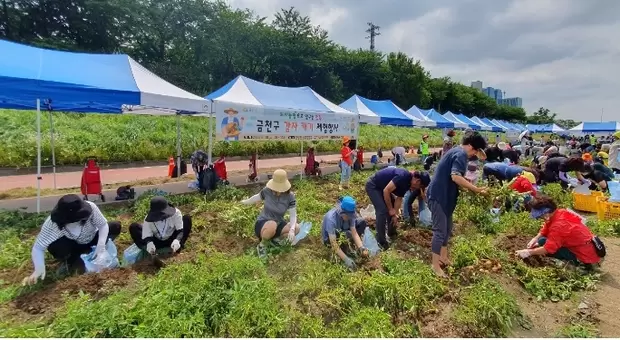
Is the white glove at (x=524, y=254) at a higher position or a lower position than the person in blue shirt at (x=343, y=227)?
lower

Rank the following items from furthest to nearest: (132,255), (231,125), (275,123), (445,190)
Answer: (275,123) → (231,125) → (132,255) → (445,190)

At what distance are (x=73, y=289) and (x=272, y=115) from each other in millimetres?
6107

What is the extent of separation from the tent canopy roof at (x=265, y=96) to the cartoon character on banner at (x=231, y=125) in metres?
0.89

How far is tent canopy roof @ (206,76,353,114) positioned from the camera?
940 centimetres

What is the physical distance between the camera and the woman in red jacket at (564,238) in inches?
167

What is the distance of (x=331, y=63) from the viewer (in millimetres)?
39906

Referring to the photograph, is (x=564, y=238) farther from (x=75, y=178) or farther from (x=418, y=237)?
(x=75, y=178)

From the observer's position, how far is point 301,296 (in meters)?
3.31

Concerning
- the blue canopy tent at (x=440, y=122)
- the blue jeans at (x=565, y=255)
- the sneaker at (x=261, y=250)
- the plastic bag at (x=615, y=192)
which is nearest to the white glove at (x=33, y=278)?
the sneaker at (x=261, y=250)

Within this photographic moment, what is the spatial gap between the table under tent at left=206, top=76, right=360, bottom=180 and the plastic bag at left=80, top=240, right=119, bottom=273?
3914 mm

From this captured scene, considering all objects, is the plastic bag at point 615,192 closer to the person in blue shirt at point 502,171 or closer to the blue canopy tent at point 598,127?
the person in blue shirt at point 502,171

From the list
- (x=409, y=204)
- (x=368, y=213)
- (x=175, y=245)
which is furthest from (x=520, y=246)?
(x=175, y=245)

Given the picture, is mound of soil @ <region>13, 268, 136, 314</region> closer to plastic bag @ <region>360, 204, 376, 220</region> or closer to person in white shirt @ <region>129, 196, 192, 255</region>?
person in white shirt @ <region>129, 196, 192, 255</region>

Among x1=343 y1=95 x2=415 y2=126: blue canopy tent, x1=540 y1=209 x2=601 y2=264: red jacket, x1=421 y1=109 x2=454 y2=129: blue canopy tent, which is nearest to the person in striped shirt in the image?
x1=540 y1=209 x2=601 y2=264: red jacket
